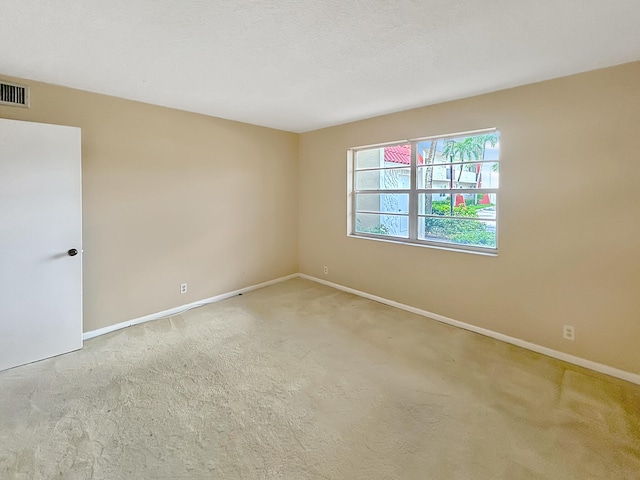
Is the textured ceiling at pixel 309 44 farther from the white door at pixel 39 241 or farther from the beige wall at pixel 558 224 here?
the white door at pixel 39 241

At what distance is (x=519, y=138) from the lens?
9.20 feet

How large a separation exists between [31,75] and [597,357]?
16.9 feet

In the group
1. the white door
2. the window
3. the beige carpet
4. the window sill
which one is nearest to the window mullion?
the window

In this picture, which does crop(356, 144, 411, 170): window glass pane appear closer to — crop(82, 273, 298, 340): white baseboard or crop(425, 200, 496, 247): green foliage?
crop(425, 200, 496, 247): green foliage

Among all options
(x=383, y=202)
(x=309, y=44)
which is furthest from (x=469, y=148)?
(x=309, y=44)

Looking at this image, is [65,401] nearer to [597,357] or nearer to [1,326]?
[1,326]

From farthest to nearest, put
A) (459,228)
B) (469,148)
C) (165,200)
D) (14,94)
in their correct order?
(165,200)
(459,228)
(469,148)
(14,94)

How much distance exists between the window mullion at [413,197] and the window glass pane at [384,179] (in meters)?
0.07

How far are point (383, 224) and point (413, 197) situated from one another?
595 mm

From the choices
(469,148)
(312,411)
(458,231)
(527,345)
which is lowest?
(312,411)

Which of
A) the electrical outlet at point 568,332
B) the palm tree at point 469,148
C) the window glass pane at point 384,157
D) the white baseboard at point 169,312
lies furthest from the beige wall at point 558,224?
the white baseboard at point 169,312

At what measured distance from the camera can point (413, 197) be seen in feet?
12.4

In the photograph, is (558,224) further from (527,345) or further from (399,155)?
(399,155)

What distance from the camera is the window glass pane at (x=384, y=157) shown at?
3.88 meters
